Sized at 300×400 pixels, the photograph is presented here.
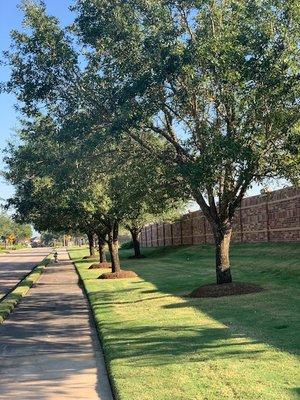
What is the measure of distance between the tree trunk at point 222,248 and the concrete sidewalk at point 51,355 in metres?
3.54

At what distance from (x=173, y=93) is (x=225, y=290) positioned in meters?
4.94

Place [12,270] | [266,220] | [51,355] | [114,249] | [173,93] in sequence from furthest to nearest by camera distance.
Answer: [12,270], [266,220], [114,249], [173,93], [51,355]

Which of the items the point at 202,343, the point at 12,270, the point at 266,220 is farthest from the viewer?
the point at 12,270

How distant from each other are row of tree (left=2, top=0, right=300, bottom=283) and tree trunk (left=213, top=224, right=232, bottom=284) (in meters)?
0.03

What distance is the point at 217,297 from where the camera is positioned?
13.6 m

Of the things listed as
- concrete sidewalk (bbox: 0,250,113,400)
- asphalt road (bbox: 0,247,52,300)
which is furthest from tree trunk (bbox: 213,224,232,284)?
asphalt road (bbox: 0,247,52,300)

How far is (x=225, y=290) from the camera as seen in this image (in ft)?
46.3

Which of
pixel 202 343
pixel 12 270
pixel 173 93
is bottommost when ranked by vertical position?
pixel 202 343

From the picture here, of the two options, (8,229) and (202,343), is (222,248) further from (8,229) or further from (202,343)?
(8,229)

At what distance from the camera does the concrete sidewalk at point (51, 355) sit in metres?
6.94

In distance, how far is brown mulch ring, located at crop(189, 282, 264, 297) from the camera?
550 inches

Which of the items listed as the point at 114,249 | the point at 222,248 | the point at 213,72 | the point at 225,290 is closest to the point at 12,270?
the point at 114,249

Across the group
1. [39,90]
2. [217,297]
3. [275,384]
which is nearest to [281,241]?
[217,297]

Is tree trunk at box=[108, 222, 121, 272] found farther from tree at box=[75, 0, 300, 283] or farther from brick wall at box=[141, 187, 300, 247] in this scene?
tree at box=[75, 0, 300, 283]
